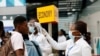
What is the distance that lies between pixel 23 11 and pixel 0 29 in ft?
3.37

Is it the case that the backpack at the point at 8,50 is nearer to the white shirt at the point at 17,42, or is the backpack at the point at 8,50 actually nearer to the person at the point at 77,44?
the white shirt at the point at 17,42

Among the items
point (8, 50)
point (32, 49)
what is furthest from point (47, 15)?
point (8, 50)

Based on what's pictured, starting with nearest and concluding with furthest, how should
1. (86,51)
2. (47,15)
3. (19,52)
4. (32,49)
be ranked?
(19,52) → (86,51) → (32,49) → (47,15)

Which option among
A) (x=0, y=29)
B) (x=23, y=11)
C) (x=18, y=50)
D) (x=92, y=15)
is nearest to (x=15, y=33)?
(x=18, y=50)

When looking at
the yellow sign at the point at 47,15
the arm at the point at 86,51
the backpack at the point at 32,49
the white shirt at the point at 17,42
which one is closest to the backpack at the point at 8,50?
the white shirt at the point at 17,42

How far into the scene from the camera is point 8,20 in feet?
16.6

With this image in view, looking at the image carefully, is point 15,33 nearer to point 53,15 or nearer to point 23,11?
point 23,11

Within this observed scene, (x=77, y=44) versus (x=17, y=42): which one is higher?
(x=17, y=42)

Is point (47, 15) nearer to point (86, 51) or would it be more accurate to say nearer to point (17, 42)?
point (86, 51)

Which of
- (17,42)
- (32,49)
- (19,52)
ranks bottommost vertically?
(32,49)

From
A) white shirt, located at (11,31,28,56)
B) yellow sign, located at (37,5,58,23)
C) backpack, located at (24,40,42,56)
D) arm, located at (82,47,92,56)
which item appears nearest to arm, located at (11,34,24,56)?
white shirt, located at (11,31,28,56)

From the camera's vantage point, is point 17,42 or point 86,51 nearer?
point 17,42

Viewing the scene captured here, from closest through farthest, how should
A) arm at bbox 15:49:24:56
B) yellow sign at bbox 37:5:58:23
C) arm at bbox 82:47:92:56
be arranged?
1. arm at bbox 15:49:24:56
2. arm at bbox 82:47:92:56
3. yellow sign at bbox 37:5:58:23

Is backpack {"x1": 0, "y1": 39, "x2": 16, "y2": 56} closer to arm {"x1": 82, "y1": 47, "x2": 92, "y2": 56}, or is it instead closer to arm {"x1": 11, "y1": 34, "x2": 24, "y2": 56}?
arm {"x1": 11, "y1": 34, "x2": 24, "y2": 56}
